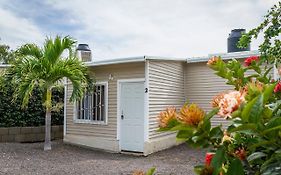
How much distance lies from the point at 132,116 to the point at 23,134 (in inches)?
174

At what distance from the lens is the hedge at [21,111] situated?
34.3ft

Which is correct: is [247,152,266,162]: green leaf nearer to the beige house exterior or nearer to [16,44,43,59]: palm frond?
the beige house exterior

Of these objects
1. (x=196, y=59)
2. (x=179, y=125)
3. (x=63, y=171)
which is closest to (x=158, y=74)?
(x=196, y=59)

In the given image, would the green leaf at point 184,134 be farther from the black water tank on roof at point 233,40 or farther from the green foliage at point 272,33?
the black water tank on roof at point 233,40

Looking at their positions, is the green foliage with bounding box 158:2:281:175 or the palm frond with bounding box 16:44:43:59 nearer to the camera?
the green foliage with bounding box 158:2:281:175

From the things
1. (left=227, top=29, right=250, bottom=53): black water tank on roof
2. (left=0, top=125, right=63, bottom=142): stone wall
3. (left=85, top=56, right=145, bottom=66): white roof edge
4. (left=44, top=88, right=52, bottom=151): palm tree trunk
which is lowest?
(left=0, top=125, right=63, bottom=142): stone wall

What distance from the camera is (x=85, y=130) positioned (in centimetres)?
996

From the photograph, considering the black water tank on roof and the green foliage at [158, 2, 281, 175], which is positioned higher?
the black water tank on roof

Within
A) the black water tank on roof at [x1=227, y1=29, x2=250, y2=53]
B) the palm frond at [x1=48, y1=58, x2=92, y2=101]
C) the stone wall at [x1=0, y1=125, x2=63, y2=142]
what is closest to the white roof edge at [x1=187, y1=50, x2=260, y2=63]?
the black water tank on roof at [x1=227, y1=29, x2=250, y2=53]

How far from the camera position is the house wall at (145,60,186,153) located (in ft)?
28.6

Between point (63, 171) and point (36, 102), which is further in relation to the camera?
point (36, 102)

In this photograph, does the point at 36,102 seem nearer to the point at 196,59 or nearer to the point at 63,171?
the point at 63,171

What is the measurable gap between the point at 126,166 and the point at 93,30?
729 centimetres

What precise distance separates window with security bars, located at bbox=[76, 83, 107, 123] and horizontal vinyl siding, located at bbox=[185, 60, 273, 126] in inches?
122
